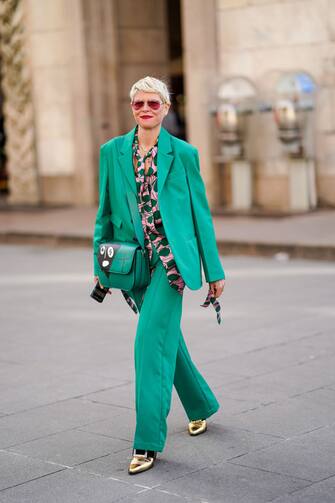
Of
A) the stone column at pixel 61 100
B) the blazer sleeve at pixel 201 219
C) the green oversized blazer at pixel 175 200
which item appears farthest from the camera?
the stone column at pixel 61 100

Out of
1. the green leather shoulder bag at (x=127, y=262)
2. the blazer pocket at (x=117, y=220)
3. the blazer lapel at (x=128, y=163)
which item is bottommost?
the green leather shoulder bag at (x=127, y=262)

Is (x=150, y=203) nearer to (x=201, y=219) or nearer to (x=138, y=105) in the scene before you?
→ (x=201, y=219)

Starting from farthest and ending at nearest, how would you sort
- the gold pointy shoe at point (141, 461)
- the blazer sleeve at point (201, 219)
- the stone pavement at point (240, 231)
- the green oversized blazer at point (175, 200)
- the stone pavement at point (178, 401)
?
1. the stone pavement at point (240, 231)
2. the blazer sleeve at point (201, 219)
3. the green oversized blazer at point (175, 200)
4. the gold pointy shoe at point (141, 461)
5. the stone pavement at point (178, 401)

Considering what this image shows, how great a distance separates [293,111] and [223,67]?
1.88 meters

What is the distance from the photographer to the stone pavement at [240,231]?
11.9 metres

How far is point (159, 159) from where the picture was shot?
509 centimetres

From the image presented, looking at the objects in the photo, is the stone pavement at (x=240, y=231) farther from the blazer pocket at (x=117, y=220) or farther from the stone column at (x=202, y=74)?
the blazer pocket at (x=117, y=220)

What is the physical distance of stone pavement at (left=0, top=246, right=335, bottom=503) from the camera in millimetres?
4766

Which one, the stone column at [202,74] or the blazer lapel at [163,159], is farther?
the stone column at [202,74]

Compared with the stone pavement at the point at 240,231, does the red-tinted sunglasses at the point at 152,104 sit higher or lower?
higher

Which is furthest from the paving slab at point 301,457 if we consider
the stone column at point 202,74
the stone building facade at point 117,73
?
the stone column at point 202,74

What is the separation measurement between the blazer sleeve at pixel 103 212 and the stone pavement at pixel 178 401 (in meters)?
0.94

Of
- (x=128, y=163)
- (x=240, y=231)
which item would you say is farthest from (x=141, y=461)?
(x=240, y=231)

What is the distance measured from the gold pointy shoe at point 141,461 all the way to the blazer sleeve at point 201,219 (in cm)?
84
